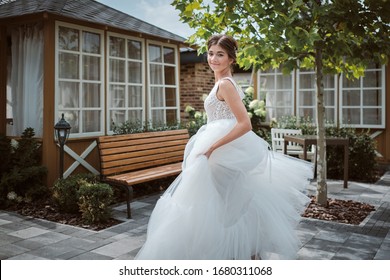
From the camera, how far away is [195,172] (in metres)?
3.10

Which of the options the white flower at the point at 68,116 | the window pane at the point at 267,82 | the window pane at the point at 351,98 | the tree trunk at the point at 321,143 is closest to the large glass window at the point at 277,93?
the window pane at the point at 267,82

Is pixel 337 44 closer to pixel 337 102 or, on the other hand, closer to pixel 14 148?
pixel 14 148

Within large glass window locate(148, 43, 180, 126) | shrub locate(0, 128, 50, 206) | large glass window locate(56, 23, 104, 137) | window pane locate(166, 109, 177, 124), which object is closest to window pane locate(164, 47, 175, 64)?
large glass window locate(148, 43, 180, 126)

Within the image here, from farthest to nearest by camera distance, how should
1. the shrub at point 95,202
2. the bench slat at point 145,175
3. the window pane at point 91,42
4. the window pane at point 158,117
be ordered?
the window pane at point 158,117
the window pane at point 91,42
the bench slat at point 145,175
the shrub at point 95,202

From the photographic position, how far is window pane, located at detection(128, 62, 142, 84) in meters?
7.27

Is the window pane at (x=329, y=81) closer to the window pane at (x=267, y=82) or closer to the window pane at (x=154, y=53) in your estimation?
the window pane at (x=267, y=82)

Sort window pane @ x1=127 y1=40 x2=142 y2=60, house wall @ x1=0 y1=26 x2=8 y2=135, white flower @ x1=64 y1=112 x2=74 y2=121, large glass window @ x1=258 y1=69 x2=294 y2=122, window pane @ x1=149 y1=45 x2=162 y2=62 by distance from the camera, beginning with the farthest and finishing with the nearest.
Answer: large glass window @ x1=258 y1=69 x2=294 y2=122, window pane @ x1=149 y1=45 x2=162 y2=62, window pane @ x1=127 y1=40 x2=142 y2=60, house wall @ x1=0 y1=26 x2=8 y2=135, white flower @ x1=64 y1=112 x2=74 y2=121

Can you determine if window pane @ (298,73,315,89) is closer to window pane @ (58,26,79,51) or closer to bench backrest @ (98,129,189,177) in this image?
bench backrest @ (98,129,189,177)

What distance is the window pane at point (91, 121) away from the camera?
650 centimetres

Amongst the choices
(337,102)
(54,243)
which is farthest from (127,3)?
(337,102)

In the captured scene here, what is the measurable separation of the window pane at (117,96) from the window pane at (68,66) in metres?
0.76

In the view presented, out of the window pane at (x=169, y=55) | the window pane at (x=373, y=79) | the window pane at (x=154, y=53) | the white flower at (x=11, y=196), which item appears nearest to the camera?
the white flower at (x=11, y=196)

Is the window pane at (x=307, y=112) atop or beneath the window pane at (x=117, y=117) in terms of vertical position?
atop

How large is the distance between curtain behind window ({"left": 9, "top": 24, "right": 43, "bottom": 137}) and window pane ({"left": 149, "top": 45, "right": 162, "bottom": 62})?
7.06ft
